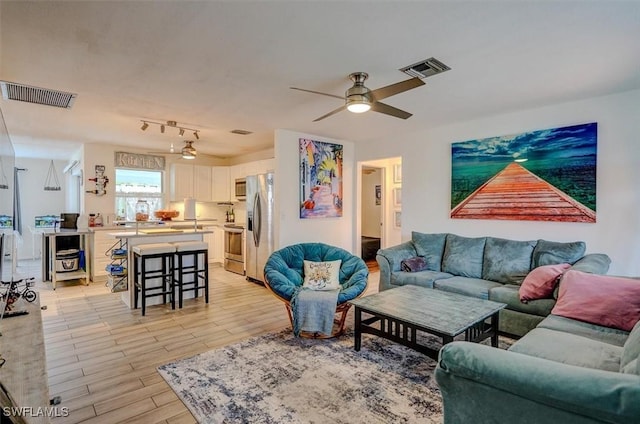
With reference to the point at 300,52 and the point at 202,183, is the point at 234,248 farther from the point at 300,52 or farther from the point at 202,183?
the point at 300,52

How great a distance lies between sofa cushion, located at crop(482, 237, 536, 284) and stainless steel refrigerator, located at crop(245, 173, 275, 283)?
3144 millimetres

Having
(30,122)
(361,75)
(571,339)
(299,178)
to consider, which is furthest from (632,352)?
(30,122)

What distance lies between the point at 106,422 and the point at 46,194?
8.46 meters

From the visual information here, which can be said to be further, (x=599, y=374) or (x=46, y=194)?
(x=46, y=194)

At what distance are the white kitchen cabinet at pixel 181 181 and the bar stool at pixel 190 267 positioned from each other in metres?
2.77

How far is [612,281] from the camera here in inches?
97.3

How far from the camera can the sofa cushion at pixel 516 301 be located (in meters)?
2.97

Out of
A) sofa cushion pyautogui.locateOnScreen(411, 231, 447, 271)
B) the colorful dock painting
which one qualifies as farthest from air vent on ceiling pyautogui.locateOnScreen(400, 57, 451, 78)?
sofa cushion pyautogui.locateOnScreen(411, 231, 447, 271)

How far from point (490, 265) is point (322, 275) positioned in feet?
6.64

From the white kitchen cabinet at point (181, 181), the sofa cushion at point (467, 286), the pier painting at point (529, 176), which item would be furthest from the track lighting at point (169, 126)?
the sofa cushion at point (467, 286)

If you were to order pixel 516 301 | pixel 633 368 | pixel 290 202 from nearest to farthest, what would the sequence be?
pixel 633 368 < pixel 516 301 < pixel 290 202

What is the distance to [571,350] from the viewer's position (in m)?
1.99

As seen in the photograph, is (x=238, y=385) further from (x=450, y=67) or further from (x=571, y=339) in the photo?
(x=450, y=67)

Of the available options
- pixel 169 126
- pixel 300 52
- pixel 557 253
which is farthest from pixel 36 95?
Result: pixel 557 253
